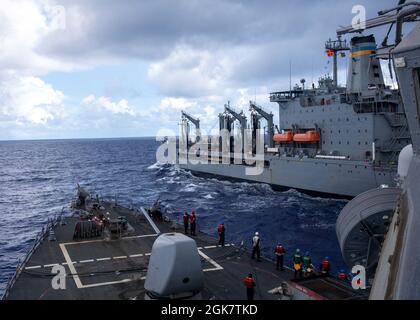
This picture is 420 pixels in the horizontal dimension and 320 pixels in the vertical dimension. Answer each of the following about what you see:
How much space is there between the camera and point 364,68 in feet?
131

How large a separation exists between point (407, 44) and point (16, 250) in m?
26.0

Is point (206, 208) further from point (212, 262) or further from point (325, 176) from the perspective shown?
point (212, 262)

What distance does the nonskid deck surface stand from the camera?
43.7 ft

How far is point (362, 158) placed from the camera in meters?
36.3

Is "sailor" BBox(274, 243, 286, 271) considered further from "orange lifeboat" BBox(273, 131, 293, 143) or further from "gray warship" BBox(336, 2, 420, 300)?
"orange lifeboat" BBox(273, 131, 293, 143)

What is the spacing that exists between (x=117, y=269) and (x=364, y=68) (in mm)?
33234

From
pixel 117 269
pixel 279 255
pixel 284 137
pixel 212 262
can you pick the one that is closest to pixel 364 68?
pixel 284 137

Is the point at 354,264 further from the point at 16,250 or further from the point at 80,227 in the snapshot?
the point at 16,250

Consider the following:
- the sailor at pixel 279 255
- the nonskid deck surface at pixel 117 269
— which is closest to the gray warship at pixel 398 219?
the nonskid deck surface at pixel 117 269

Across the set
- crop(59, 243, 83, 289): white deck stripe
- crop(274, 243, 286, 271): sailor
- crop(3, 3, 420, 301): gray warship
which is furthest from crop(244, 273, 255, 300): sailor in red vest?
crop(59, 243, 83, 289): white deck stripe

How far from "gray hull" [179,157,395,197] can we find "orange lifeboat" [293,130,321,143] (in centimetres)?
235

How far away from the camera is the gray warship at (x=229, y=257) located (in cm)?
615

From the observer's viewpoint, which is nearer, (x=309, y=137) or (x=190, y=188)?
(x=309, y=137)
